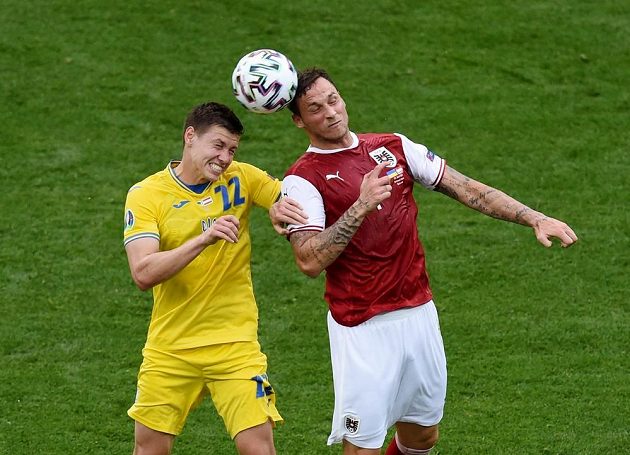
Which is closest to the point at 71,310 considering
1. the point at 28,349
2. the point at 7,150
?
the point at 28,349

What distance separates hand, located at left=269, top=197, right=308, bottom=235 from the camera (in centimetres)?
579

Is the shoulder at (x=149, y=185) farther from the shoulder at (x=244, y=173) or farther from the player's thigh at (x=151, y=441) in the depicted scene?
the player's thigh at (x=151, y=441)

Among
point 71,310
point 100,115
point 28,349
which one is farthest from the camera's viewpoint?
point 100,115

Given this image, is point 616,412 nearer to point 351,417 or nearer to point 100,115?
point 351,417

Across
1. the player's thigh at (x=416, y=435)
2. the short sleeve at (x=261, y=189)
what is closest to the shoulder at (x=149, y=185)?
the short sleeve at (x=261, y=189)

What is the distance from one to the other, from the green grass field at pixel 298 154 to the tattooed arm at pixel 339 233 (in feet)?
6.16

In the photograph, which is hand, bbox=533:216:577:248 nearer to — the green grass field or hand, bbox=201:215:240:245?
hand, bbox=201:215:240:245

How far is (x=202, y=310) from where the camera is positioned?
20.2 ft

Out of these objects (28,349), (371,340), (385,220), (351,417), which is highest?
(385,220)

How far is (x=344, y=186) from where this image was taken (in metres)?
5.94

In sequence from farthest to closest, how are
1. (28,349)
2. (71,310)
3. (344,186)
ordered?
(71,310) < (28,349) < (344,186)

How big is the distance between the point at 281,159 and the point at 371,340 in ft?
17.3

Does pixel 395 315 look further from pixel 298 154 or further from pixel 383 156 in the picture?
pixel 298 154

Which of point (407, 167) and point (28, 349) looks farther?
point (28, 349)
